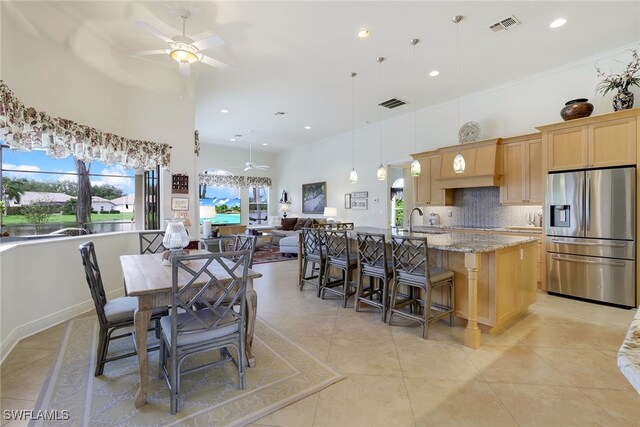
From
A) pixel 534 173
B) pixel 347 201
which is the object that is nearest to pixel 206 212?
pixel 347 201

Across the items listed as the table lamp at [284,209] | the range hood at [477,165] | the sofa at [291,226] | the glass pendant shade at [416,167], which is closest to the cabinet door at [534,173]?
the range hood at [477,165]

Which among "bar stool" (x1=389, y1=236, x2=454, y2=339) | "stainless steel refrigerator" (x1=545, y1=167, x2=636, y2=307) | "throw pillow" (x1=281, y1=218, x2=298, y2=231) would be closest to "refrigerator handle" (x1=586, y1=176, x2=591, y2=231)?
"stainless steel refrigerator" (x1=545, y1=167, x2=636, y2=307)

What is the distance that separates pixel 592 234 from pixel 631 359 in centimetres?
408

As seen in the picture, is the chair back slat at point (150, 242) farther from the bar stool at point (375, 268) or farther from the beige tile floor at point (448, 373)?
the bar stool at point (375, 268)

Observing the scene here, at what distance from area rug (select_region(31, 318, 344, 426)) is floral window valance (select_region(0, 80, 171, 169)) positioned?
2.04 metres

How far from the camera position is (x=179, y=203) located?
4.48 m

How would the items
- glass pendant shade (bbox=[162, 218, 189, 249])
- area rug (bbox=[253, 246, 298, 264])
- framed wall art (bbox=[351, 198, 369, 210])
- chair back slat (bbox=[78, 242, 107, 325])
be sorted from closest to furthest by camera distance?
chair back slat (bbox=[78, 242, 107, 325]), glass pendant shade (bbox=[162, 218, 189, 249]), area rug (bbox=[253, 246, 298, 264]), framed wall art (bbox=[351, 198, 369, 210])

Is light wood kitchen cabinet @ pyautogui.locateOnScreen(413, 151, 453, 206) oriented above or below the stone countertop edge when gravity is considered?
above

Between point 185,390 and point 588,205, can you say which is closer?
point 185,390

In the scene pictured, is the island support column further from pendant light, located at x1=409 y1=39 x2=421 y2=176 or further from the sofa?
the sofa

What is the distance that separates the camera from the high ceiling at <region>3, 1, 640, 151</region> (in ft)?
10.4

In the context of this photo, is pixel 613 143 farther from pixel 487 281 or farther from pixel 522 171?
pixel 487 281

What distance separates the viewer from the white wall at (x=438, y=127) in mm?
4375

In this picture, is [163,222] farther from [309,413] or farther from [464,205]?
[464,205]
